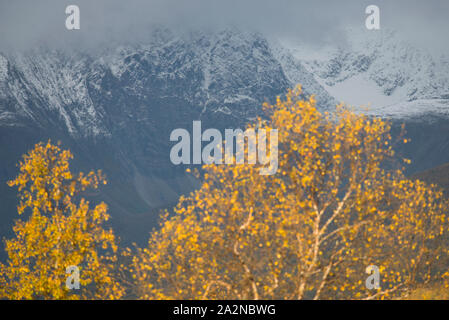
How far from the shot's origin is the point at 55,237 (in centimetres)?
3102

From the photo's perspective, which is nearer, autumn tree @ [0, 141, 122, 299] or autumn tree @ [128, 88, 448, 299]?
autumn tree @ [128, 88, 448, 299]

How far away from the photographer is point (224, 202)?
80.1ft

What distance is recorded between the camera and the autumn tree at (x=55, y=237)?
3062 centimetres

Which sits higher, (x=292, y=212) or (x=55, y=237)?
(x=292, y=212)

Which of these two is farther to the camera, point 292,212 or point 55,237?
point 55,237

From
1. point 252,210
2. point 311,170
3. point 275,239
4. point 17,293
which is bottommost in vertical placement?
point 17,293

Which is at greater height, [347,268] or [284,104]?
[284,104]

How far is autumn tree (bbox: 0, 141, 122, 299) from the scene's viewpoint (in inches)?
1206

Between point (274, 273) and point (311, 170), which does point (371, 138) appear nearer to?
point (311, 170)

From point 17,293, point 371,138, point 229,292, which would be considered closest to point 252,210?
point 229,292

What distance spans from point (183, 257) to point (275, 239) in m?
4.93

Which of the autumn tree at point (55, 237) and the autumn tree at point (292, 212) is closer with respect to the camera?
the autumn tree at point (292, 212)
